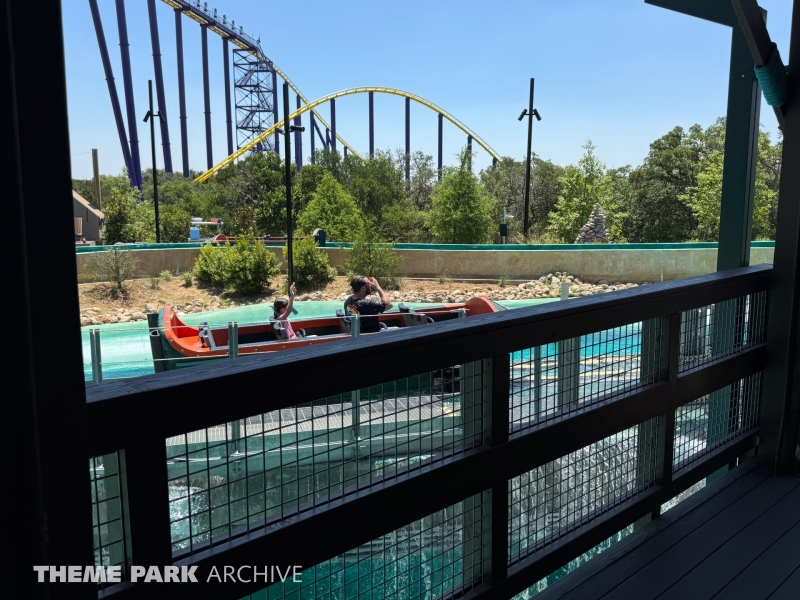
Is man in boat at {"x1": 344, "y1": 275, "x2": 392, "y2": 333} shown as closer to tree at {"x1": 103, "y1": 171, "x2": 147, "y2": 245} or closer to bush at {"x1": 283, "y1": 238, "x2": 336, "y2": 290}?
bush at {"x1": 283, "y1": 238, "x2": 336, "y2": 290}

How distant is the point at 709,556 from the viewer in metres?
1.47

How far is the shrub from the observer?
15.4 m

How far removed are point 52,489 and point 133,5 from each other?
3837cm

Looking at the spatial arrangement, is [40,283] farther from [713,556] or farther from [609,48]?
[609,48]

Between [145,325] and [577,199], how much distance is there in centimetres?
1642

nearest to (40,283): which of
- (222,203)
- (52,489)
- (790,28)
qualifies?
(52,489)

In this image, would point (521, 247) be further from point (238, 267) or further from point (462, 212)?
point (238, 267)

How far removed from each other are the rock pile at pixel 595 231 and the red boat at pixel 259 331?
52.3ft

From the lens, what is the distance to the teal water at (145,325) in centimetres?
1125

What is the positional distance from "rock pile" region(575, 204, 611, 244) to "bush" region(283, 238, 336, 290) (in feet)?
31.8

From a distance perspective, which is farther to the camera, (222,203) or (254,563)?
(222,203)

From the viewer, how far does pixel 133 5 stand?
33500mm

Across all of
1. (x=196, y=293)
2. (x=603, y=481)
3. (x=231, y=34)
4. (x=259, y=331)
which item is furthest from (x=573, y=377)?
A: (x=231, y=34)

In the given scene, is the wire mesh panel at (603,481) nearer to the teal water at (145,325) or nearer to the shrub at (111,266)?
the teal water at (145,325)
